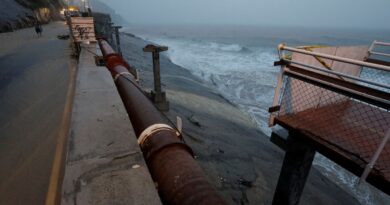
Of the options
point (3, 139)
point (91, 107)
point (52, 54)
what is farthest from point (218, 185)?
point (52, 54)

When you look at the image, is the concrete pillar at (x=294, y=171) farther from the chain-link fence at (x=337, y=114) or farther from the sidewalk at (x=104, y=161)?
the sidewalk at (x=104, y=161)

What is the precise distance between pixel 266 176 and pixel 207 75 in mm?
17520

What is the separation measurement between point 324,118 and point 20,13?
36.6m

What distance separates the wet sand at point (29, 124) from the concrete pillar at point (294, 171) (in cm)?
428

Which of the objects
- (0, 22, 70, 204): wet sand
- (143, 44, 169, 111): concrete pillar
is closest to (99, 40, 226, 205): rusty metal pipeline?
(0, 22, 70, 204): wet sand

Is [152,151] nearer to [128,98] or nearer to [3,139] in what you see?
[128,98]

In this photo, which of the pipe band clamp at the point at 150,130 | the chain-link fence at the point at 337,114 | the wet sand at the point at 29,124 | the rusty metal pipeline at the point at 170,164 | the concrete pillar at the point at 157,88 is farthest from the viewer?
Answer: the concrete pillar at the point at 157,88

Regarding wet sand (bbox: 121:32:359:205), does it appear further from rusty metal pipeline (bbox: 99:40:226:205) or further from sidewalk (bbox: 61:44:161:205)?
sidewalk (bbox: 61:44:161:205)

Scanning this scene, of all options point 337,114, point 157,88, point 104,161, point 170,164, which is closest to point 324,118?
point 337,114

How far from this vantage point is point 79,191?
86.4 inches

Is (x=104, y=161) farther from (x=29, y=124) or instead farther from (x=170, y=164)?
(x=29, y=124)

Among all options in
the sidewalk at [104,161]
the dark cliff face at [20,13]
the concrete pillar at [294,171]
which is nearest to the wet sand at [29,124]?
the sidewalk at [104,161]

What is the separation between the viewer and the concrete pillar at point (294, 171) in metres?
4.30

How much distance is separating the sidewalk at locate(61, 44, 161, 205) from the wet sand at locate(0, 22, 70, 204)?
130 cm
